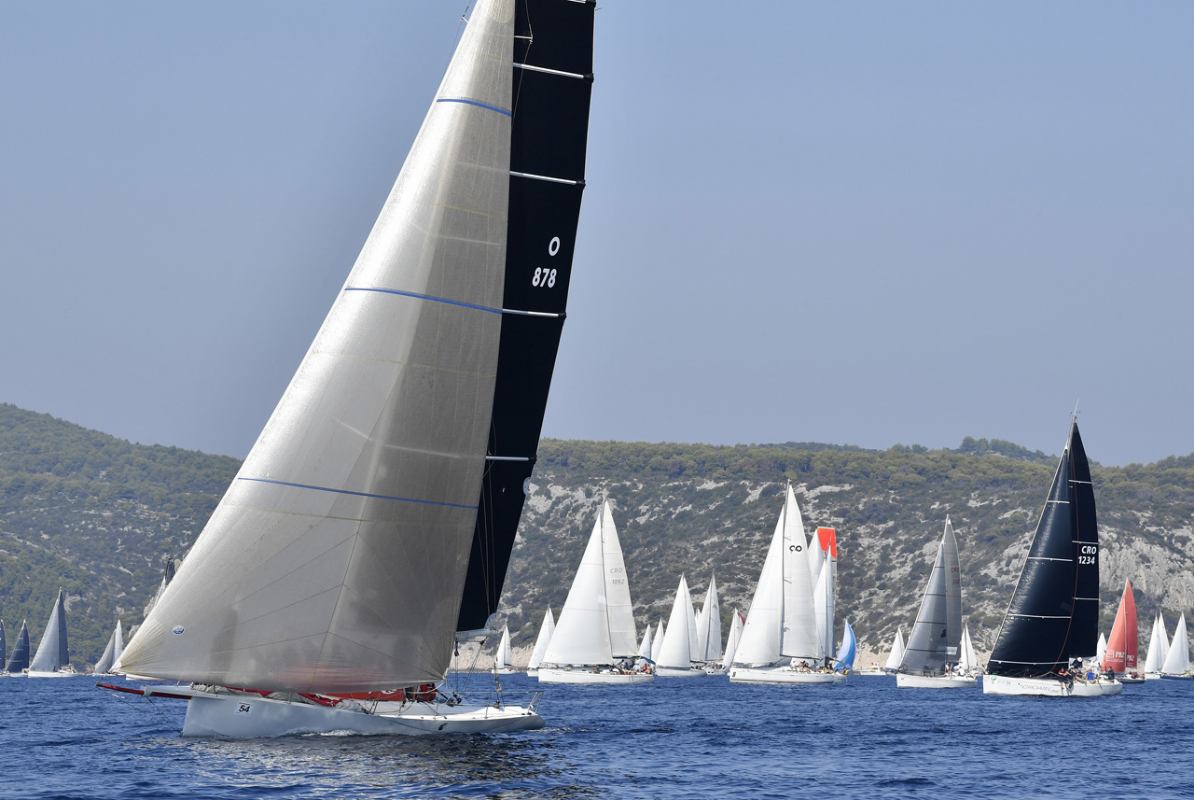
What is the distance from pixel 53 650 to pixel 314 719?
82579 mm

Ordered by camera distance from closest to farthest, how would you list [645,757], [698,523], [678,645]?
[645,757], [678,645], [698,523]

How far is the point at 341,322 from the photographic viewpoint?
2964 centimetres

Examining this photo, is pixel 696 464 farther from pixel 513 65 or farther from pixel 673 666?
pixel 513 65

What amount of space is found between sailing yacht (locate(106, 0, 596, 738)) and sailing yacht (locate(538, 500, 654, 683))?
40187 mm

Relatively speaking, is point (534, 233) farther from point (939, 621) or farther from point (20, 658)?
point (20, 658)

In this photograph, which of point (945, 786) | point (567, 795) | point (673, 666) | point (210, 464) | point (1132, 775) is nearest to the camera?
point (567, 795)

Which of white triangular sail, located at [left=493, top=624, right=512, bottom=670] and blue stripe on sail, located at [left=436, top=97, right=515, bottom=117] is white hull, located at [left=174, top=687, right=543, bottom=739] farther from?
white triangular sail, located at [left=493, top=624, right=512, bottom=670]

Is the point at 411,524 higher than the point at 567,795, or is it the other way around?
the point at 411,524

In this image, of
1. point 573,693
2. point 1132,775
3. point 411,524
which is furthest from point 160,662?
point 573,693

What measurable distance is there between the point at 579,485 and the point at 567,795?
138586 millimetres

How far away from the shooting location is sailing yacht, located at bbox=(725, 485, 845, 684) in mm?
78125

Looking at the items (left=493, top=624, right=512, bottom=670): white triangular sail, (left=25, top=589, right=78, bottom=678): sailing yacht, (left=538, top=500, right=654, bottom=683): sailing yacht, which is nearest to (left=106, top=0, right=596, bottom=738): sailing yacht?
(left=538, top=500, right=654, bottom=683): sailing yacht

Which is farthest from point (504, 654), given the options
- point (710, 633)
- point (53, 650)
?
point (53, 650)

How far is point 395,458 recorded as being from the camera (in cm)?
2962
